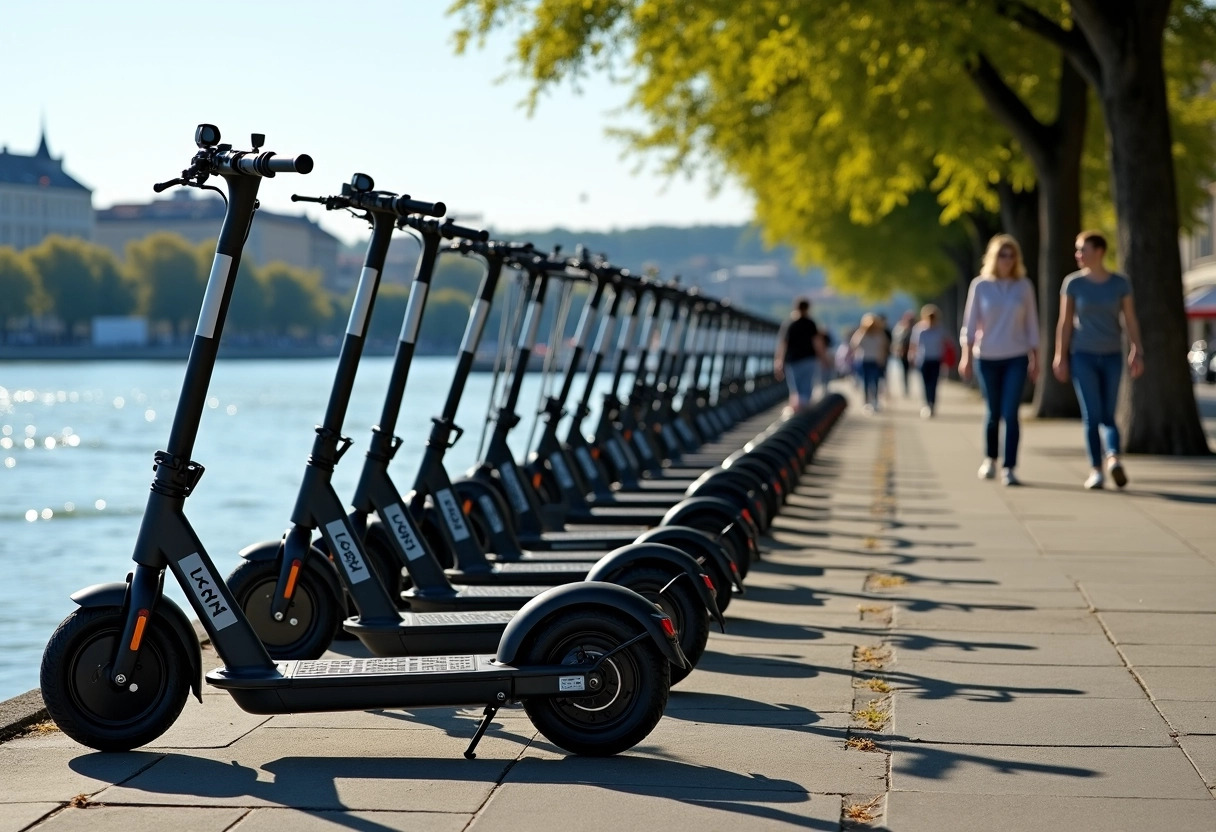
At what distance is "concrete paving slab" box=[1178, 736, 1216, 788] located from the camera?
15.8 feet

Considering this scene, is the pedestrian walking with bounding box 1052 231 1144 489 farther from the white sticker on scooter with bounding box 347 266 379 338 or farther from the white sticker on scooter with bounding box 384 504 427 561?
the white sticker on scooter with bounding box 347 266 379 338

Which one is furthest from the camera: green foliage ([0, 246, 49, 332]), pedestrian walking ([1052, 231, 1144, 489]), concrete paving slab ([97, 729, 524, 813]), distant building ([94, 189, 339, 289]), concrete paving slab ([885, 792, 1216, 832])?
distant building ([94, 189, 339, 289])

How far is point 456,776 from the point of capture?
4.89 m

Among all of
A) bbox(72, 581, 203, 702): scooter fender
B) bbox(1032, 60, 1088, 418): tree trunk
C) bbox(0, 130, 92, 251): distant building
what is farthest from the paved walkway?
bbox(0, 130, 92, 251): distant building

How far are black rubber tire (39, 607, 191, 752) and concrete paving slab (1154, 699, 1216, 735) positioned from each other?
2.92 metres

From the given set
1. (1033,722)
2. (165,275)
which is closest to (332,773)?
(1033,722)

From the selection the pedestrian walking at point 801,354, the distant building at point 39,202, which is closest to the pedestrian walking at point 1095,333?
Answer: the pedestrian walking at point 801,354

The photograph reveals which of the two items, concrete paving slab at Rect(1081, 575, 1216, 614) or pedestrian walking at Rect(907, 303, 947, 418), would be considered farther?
pedestrian walking at Rect(907, 303, 947, 418)

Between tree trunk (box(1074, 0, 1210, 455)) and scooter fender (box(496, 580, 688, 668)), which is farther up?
tree trunk (box(1074, 0, 1210, 455))

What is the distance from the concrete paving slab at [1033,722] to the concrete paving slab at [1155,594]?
2.20 m

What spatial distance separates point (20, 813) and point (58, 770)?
0.51 metres

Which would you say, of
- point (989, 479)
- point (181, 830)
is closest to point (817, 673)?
point (181, 830)

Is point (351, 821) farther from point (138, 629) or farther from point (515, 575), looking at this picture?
point (515, 575)

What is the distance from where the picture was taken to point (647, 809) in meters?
4.52
